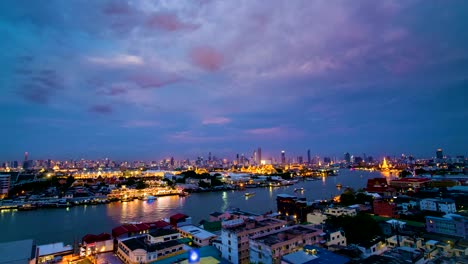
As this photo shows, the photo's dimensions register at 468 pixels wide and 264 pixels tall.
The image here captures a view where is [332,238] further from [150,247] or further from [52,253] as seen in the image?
[52,253]

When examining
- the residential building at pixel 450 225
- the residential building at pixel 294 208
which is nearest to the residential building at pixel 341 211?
the residential building at pixel 294 208

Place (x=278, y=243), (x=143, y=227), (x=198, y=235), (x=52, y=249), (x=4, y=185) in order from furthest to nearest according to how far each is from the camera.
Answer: (x=4, y=185) < (x=143, y=227) < (x=198, y=235) < (x=52, y=249) < (x=278, y=243)

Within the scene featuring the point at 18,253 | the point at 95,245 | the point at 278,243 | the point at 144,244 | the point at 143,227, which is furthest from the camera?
the point at 143,227

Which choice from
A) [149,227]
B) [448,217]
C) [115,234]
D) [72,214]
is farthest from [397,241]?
[72,214]

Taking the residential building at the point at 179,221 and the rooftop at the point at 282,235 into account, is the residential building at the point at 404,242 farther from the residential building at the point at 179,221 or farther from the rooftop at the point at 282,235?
the residential building at the point at 179,221

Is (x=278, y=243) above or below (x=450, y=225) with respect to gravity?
above

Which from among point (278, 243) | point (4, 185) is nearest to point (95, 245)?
point (278, 243)
